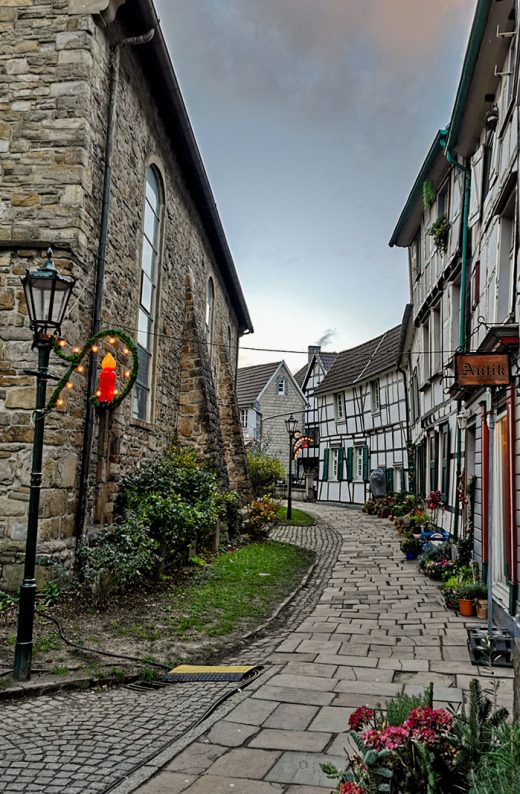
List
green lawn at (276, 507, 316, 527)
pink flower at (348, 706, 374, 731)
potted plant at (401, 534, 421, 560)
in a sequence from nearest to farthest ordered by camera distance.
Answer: pink flower at (348, 706, 374, 731)
potted plant at (401, 534, 421, 560)
green lawn at (276, 507, 316, 527)

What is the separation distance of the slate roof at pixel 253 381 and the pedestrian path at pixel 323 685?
28.3 metres

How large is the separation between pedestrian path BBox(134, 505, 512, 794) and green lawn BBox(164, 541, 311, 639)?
615 mm

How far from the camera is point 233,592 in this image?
26.5 feet

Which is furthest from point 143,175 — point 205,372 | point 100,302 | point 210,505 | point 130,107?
point 210,505

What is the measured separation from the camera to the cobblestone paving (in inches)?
127

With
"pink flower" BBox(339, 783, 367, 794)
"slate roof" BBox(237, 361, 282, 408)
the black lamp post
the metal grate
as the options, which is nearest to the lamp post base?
the black lamp post

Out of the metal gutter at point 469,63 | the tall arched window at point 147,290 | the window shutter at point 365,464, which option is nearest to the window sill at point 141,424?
the tall arched window at point 147,290

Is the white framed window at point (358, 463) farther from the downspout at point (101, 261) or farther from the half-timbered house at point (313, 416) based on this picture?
the downspout at point (101, 261)

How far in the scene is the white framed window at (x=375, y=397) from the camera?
2338cm

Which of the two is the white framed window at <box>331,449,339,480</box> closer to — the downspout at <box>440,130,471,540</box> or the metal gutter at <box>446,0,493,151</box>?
the downspout at <box>440,130,471,540</box>

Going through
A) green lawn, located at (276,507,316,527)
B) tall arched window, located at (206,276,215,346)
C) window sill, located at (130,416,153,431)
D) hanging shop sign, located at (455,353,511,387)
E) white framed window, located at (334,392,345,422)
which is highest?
tall arched window, located at (206,276,215,346)

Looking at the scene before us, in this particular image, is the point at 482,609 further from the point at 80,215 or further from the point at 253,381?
the point at 253,381

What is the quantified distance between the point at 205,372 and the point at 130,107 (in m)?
5.35

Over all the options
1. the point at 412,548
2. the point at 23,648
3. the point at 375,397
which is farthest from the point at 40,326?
the point at 375,397
